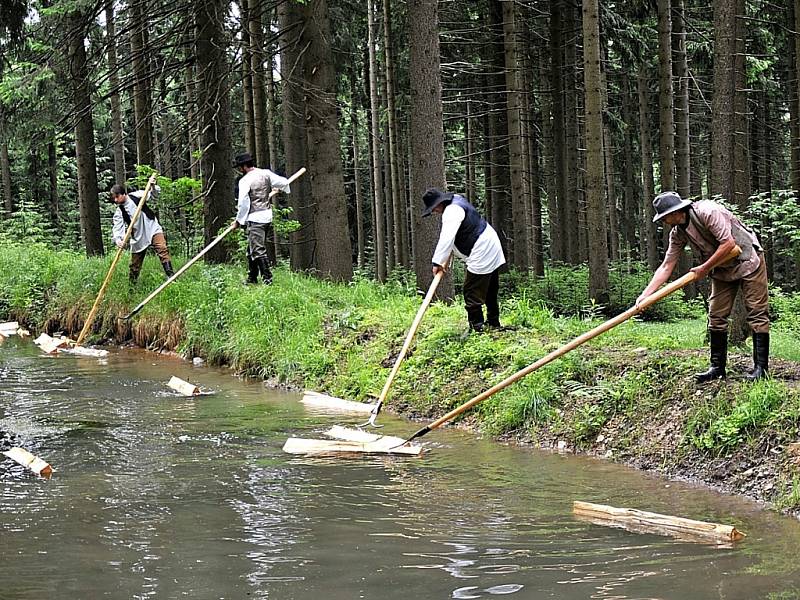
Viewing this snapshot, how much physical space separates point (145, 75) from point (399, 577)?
12639 mm

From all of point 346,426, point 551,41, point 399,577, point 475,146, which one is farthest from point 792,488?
point 475,146

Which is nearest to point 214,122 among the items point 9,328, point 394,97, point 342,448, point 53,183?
point 9,328

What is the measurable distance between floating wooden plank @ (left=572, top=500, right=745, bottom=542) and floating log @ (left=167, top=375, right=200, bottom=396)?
6.32 m

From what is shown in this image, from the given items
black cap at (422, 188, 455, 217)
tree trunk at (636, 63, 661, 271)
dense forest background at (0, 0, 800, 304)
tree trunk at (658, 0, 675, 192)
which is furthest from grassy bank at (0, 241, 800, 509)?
tree trunk at (636, 63, 661, 271)

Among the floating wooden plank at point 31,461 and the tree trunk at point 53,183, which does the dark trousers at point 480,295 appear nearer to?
the floating wooden plank at point 31,461

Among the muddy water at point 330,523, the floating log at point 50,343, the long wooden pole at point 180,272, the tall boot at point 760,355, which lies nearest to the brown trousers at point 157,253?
the long wooden pole at point 180,272

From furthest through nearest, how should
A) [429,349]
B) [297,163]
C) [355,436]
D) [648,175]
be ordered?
[648,175], [297,163], [429,349], [355,436]

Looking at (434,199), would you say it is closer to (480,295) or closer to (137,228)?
(480,295)

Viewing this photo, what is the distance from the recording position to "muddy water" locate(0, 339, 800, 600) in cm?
510

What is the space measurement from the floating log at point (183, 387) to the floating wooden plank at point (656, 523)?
20.7ft

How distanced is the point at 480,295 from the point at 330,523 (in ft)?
15.7

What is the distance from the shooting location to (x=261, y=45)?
15297mm

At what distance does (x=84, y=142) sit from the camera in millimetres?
19328

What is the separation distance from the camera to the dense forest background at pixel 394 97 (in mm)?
14055
